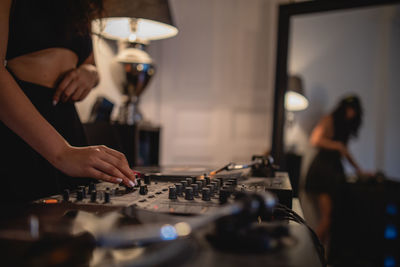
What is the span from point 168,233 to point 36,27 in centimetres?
78

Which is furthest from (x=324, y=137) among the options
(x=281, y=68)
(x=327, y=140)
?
(x=281, y=68)

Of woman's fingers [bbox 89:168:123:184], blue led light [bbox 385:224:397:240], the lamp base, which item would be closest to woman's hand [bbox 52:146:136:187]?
woman's fingers [bbox 89:168:123:184]

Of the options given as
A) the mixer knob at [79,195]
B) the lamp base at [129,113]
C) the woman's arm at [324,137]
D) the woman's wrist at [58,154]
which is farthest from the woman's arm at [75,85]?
the woman's arm at [324,137]

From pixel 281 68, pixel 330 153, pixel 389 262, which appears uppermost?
pixel 281 68

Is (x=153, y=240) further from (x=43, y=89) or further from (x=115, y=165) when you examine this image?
(x=43, y=89)

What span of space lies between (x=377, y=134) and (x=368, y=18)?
2.88ft

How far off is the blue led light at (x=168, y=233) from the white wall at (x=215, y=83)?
2389 millimetres

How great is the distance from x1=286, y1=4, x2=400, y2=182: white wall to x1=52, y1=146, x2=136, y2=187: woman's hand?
205cm

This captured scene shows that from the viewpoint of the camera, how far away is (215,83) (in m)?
2.72

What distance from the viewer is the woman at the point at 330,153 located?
7.53ft

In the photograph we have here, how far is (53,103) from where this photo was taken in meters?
0.88

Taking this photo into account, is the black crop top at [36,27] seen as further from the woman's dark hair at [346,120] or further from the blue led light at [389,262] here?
the blue led light at [389,262]

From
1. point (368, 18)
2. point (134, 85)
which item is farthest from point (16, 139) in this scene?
point (368, 18)

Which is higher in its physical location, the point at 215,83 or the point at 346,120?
the point at 215,83
